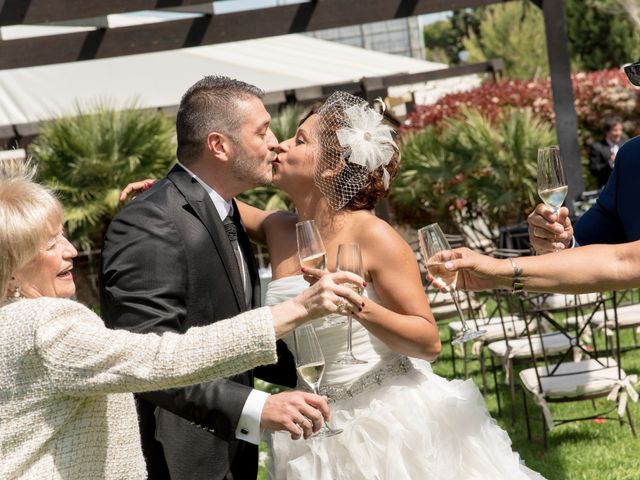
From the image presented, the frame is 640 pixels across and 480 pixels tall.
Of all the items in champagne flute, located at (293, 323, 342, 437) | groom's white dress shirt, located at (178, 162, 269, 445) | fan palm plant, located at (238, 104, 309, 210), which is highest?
champagne flute, located at (293, 323, 342, 437)

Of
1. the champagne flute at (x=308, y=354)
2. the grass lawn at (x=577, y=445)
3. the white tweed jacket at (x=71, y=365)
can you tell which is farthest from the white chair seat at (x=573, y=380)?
the white tweed jacket at (x=71, y=365)

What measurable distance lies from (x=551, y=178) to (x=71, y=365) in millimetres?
1869

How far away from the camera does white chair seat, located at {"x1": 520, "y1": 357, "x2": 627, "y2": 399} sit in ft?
20.0

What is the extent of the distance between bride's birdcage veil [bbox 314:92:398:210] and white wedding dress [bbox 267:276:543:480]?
1.29 feet

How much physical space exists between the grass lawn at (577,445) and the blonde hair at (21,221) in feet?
13.2

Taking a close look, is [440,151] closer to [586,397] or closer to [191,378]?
[586,397]

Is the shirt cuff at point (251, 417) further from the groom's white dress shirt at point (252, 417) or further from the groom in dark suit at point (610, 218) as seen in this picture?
the groom in dark suit at point (610, 218)

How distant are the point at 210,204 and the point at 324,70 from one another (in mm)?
13386

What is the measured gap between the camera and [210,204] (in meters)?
3.49

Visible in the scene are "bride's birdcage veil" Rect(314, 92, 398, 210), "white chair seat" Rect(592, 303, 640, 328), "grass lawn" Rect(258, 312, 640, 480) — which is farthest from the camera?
"white chair seat" Rect(592, 303, 640, 328)

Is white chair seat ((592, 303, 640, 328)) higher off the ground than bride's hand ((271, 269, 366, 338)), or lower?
lower

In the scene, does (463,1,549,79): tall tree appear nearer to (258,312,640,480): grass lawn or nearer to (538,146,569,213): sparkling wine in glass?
(258,312,640,480): grass lawn

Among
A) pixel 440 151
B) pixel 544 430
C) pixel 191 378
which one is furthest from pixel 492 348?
pixel 440 151

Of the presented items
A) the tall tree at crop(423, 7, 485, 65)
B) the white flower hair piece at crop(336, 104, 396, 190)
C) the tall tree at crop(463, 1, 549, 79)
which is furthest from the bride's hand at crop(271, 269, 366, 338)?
the tall tree at crop(423, 7, 485, 65)
